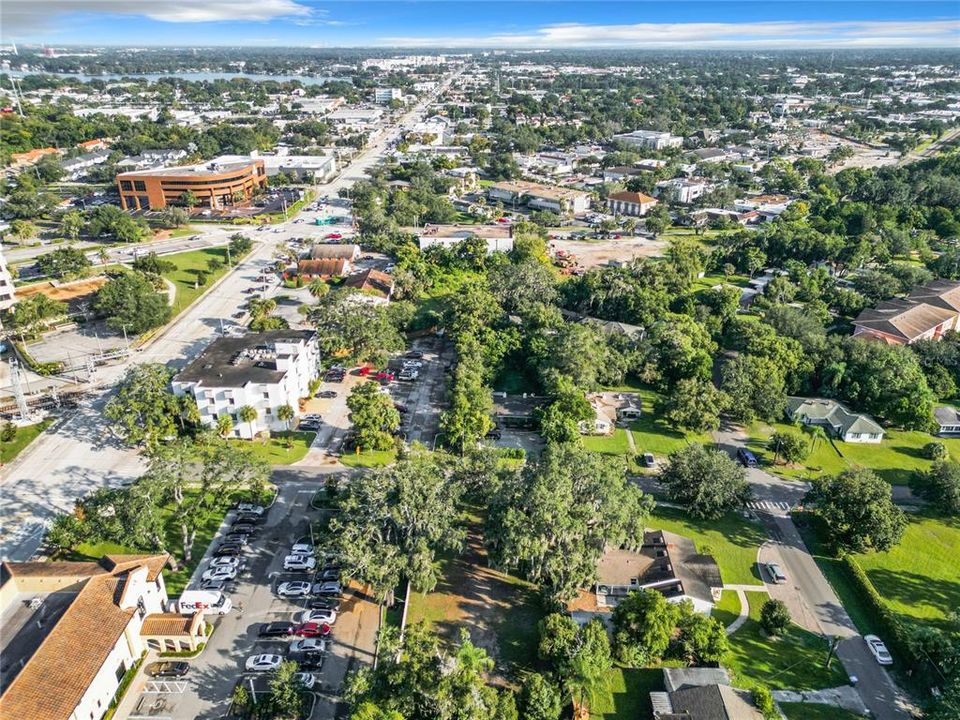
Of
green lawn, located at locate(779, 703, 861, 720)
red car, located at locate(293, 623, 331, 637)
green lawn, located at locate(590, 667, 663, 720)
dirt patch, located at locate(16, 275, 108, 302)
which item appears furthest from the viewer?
dirt patch, located at locate(16, 275, 108, 302)

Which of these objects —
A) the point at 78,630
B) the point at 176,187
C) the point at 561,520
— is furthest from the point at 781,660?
the point at 176,187

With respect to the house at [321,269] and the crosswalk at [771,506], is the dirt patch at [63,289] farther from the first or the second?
the crosswalk at [771,506]

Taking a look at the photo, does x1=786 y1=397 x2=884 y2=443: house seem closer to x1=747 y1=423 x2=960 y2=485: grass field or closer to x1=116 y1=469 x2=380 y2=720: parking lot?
x1=747 y1=423 x2=960 y2=485: grass field

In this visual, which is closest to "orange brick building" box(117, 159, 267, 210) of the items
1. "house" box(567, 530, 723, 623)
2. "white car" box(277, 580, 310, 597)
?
"white car" box(277, 580, 310, 597)

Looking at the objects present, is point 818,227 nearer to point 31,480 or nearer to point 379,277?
point 379,277

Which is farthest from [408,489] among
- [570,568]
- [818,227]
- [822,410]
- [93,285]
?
[818,227]

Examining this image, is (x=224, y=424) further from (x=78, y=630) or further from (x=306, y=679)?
(x=306, y=679)
